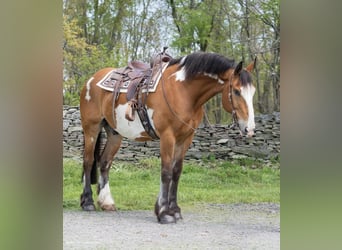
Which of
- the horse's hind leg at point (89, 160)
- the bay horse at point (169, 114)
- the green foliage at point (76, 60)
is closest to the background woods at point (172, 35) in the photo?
the green foliage at point (76, 60)

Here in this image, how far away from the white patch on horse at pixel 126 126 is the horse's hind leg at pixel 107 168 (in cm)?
8

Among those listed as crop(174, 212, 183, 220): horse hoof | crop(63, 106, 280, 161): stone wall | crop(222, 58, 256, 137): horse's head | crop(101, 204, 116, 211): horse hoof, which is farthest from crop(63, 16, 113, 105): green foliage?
crop(174, 212, 183, 220): horse hoof

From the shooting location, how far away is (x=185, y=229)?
3061 millimetres

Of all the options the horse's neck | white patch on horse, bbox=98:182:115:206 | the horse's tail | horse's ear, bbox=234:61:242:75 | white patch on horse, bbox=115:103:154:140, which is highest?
horse's ear, bbox=234:61:242:75

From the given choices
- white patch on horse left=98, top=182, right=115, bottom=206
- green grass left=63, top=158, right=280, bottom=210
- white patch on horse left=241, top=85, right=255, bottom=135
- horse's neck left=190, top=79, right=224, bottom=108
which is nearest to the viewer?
white patch on horse left=241, top=85, right=255, bottom=135

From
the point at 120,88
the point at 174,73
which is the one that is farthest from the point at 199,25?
the point at 120,88

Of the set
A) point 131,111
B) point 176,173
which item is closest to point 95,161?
point 131,111

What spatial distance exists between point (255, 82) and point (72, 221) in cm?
157

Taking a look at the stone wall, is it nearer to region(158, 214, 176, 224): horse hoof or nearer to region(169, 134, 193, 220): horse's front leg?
region(169, 134, 193, 220): horse's front leg

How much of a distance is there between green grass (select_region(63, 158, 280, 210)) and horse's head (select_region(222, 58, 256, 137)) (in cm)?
36

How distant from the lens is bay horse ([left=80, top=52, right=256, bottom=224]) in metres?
2.94

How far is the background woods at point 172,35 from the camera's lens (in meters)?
3.07

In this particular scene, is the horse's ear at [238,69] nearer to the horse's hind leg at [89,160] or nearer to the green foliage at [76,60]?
the green foliage at [76,60]
